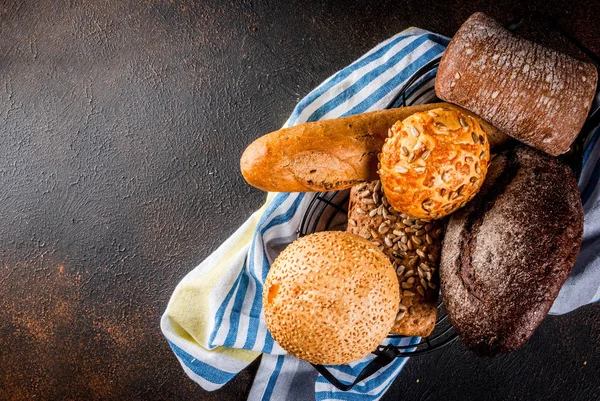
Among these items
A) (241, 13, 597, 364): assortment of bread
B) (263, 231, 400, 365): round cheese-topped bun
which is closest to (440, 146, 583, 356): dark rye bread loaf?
(241, 13, 597, 364): assortment of bread

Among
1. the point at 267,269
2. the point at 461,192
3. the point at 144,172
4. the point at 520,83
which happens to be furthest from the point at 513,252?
the point at 144,172

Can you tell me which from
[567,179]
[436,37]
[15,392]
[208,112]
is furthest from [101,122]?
[567,179]

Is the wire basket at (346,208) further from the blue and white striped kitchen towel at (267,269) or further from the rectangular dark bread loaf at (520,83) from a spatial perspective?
the rectangular dark bread loaf at (520,83)

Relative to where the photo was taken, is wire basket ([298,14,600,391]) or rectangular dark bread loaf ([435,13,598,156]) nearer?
rectangular dark bread loaf ([435,13,598,156])

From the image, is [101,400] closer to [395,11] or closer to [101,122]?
[101,122]

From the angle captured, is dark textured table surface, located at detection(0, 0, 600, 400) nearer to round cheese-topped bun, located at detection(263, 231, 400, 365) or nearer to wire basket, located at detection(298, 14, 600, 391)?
wire basket, located at detection(298, 14, 600, 391)

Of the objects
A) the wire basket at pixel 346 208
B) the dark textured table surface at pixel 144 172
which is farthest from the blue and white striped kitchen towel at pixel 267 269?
the dark textured table surface at pixel 144 172
